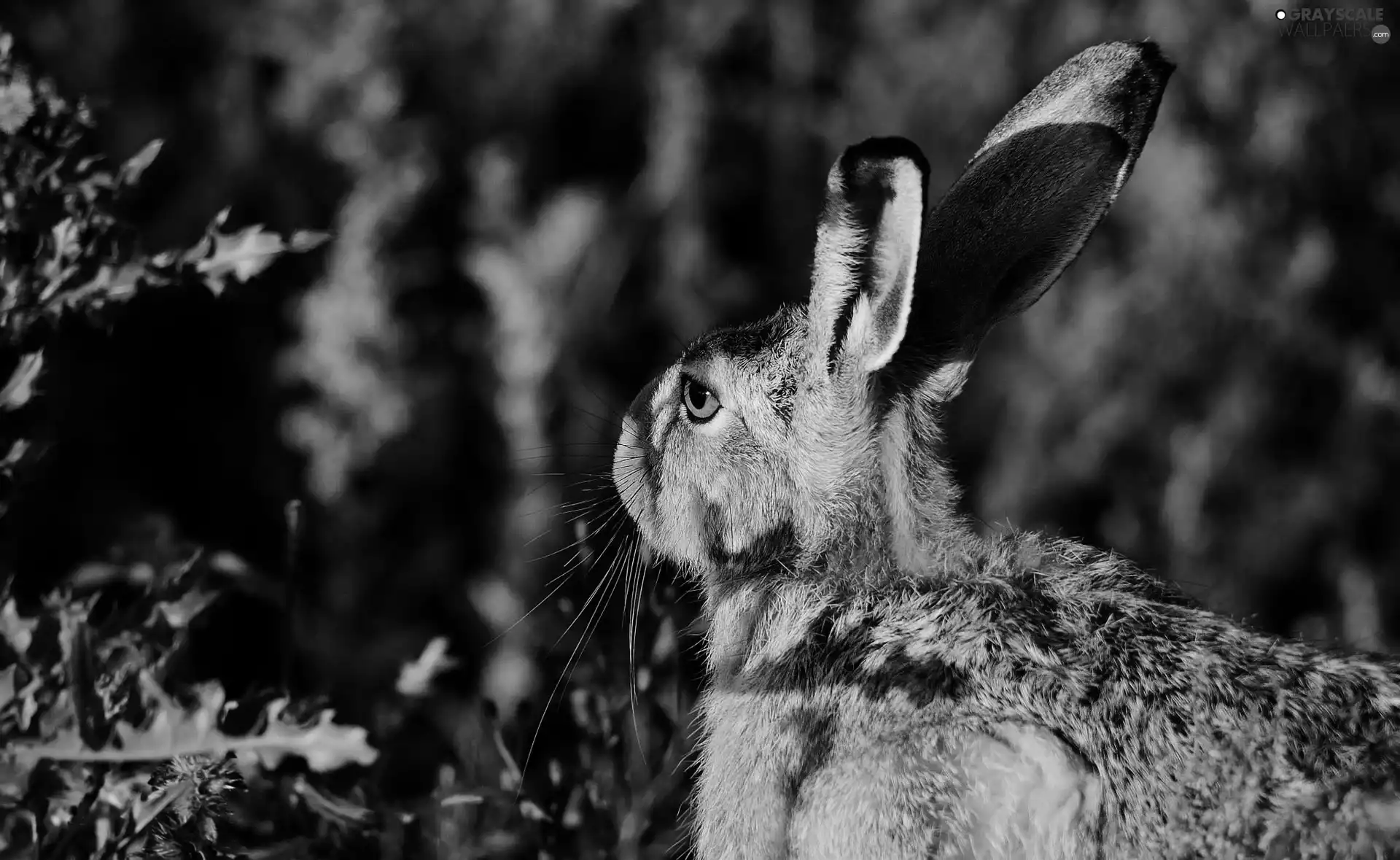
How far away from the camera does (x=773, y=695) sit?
3.20m

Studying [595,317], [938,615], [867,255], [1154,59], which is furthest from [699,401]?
[595,317]

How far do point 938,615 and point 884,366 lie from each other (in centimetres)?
68

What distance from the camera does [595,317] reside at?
18.6 feet

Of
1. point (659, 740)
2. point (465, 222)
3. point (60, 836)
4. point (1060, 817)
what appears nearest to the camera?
point (60, 836)

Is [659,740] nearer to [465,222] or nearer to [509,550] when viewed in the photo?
[509,550]

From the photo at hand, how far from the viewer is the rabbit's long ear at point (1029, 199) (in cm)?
331

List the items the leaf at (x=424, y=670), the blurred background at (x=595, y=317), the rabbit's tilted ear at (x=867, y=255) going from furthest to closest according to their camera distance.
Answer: the blurred background at (x=595, y=317), the leaf at (x=424, y=670), the rabbit's tilted ear at (x=867, y=255)

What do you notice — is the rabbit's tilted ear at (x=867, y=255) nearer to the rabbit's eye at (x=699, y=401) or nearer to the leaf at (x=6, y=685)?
the rabbit's eye at (x=699, y=401)

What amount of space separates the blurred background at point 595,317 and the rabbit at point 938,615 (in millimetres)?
347

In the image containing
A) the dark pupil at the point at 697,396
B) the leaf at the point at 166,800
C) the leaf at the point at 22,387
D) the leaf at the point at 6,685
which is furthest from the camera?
the dark pupil at the point at 697,396

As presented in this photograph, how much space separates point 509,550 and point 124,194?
7.96ft

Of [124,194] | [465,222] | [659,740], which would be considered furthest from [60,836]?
[465,222]

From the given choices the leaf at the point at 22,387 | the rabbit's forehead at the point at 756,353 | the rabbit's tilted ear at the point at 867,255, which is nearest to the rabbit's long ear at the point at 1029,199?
the rabbit's tilted ear at the point at 867,255

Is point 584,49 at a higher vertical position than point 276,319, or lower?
higher
